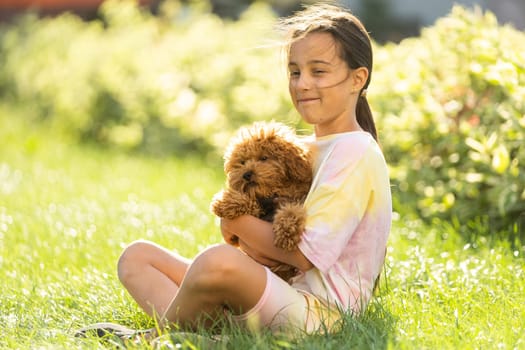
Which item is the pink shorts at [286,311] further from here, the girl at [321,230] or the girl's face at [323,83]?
the girl's face at [323,83]

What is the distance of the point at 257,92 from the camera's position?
7754 mm

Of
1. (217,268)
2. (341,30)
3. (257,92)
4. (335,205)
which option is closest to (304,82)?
(341,30)

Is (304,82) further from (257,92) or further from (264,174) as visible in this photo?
(257,92)

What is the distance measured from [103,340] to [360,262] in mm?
1042

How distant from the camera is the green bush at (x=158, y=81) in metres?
8.39

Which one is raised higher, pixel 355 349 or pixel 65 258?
pixel 355 349

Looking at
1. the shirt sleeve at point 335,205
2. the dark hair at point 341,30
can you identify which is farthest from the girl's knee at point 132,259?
the dark hair at point 341,30

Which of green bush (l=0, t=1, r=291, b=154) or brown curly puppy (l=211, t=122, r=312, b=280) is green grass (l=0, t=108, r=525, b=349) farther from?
green bush (l=0, t=1, r=291, b=154)

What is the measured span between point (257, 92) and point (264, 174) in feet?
15.6

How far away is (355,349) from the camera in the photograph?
2941mm

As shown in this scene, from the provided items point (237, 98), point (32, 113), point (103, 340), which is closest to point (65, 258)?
point (103, 340)

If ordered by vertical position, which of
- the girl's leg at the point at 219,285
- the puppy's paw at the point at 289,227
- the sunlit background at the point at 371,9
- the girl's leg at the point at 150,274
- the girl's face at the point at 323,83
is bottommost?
the sunlit background at the point at 371,9

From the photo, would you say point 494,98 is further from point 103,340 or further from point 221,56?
point 221,56

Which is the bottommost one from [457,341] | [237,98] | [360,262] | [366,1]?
[366,1]
